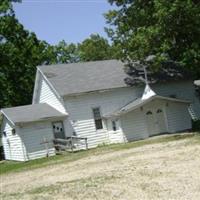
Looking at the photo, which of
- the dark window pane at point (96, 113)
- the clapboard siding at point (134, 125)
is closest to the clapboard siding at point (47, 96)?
the dark window pane at point (96, 113)

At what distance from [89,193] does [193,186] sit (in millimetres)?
2887

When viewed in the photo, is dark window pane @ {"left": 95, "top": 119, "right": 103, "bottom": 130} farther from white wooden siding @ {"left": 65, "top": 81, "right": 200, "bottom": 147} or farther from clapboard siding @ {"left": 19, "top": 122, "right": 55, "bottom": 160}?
clapboard siding @ {"left": 19, "top": 122, "right": 55, "bottom": 160}

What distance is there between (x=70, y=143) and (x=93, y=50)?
4614 centimetres

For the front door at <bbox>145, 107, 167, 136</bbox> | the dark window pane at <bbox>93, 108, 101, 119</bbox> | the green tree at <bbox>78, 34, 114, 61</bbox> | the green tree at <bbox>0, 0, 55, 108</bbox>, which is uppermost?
the green tree at <bbox>78, 34, 114, 61</bbox>

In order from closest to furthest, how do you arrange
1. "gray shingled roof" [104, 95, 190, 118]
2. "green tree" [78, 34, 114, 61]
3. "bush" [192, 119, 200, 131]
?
"gray shingled roof" [104, 95, 190, 118], "bush" [192, 119, 200, 131], "green tree" [78, 34, 114, 61]

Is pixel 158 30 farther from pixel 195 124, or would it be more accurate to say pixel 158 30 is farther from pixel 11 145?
pixel 11 145

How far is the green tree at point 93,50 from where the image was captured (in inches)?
2991

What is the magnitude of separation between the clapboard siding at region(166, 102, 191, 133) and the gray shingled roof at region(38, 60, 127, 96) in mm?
3768

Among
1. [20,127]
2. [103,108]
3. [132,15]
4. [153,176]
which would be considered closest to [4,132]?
[20,127]

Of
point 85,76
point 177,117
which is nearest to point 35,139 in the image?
point 85,76

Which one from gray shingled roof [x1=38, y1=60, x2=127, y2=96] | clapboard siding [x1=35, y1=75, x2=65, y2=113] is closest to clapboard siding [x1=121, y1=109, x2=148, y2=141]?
gray shingled roof [x1=38, y1=60, x2=127, y2=96]

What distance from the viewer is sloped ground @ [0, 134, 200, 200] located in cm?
1243

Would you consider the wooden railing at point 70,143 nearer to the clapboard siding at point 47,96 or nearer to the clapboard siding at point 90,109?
the clapboard siding at point 90,109

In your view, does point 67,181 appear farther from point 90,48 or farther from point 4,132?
point 90,48
